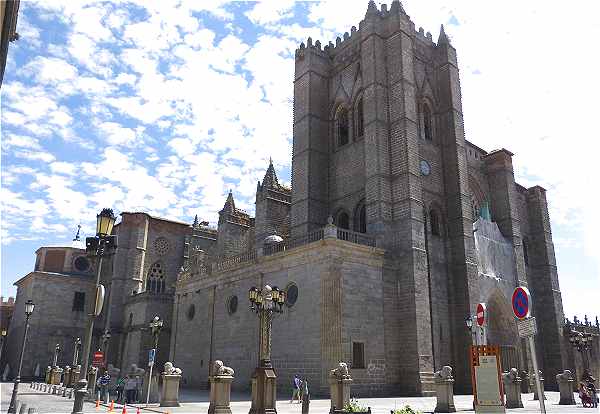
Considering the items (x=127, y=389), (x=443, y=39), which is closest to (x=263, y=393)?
(x=127, y=389)

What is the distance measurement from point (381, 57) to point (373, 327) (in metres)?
16.1

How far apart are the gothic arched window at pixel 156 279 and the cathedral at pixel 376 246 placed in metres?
5.07

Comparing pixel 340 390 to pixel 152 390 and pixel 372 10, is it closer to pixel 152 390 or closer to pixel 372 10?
pixel 152 390

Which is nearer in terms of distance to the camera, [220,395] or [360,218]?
→ [220,395]

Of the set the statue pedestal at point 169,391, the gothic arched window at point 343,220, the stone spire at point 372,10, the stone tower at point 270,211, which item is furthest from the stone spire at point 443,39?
the statue pedestal at point 169,391

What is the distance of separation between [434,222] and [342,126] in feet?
28.9

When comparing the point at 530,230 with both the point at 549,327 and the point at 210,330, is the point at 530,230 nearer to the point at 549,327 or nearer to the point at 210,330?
the point at 549,327

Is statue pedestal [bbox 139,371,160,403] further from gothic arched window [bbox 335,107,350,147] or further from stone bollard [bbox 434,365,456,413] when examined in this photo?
gothic arched window [bbox 335,107,350,147]

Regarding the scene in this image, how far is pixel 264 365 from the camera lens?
14172 mm

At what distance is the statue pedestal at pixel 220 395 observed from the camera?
1409 cm

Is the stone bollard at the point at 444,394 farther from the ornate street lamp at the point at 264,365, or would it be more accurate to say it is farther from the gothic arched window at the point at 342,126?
the gothic arched window at the point at 342,126

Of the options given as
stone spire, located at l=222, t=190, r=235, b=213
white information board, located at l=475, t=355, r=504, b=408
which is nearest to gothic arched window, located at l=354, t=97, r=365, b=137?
stone spire, located at l=222, t=190, r=235, b=213

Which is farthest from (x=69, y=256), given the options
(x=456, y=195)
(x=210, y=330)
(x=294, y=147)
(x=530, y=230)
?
(x=530, y=230)

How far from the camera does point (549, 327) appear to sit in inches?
1401
